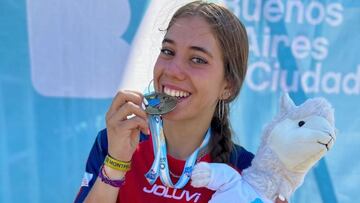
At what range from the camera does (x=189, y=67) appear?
3.54 ft

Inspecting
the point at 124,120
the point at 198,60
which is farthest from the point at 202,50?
the point at 124,120

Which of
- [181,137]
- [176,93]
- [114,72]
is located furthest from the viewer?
[114,72]

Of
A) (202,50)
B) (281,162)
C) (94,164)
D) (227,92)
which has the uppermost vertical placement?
(202,50)

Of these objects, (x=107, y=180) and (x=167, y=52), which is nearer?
(x=107, y=180)

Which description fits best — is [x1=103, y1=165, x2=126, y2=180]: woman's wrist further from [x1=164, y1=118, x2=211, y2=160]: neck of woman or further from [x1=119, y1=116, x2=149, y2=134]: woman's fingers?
[x1=164, y1=118, x2=211, y2=160]: neck of woman

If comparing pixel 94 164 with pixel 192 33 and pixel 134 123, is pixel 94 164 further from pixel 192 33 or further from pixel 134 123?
pixel 192 33

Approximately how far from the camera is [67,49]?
6.31ft

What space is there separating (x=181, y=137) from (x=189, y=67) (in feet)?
0.72

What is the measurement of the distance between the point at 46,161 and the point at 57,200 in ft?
0.62

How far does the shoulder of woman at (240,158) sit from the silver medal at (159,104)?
9.9 inches

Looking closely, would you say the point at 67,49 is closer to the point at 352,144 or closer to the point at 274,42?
the point at 274,42

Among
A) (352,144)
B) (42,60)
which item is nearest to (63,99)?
(42,60)

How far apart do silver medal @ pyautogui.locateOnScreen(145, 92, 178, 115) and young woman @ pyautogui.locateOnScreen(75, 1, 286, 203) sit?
2 centimetres

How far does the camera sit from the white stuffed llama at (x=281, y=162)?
1.04 meters
